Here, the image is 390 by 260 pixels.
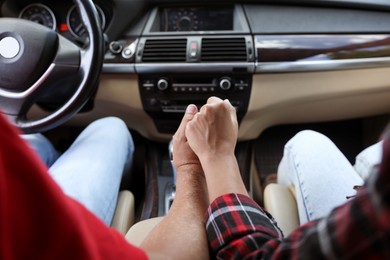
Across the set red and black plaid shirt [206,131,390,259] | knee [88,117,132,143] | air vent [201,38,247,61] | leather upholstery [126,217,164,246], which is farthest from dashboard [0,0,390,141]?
red and black plaid shirt [206,131,390,259]

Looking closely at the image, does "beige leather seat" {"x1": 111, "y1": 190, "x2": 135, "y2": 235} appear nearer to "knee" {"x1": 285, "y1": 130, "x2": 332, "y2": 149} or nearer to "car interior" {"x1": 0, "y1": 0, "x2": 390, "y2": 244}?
"car interior" {"x1": 0, "y1": 0, "x2": 390, "y2": 244}

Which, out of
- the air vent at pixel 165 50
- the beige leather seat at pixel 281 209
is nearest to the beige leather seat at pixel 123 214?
the beige leather seat at pixel 281 209

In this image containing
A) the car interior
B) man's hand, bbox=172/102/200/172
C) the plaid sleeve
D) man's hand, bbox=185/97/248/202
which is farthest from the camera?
the car interior

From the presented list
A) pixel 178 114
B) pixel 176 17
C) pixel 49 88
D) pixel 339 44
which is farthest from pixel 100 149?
pixel 339 44

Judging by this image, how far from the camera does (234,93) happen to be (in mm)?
1099

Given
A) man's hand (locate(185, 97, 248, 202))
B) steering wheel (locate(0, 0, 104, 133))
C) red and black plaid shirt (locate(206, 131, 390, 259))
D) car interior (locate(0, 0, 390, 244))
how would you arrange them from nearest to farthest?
red and black plaid shirt (locate(206, 131, 390, 259)) → man's hand (locate(185, 97, 248, 202)) → steering wheel (locate(0, 0, 104, 133)) → car interior (locate(0, 0, 390, 244))

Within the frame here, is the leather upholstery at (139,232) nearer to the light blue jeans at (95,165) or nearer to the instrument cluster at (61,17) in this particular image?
the light blue jeans at (95,165)

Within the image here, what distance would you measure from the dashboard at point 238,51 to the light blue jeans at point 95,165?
19 cm

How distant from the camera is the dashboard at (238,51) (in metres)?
1.03

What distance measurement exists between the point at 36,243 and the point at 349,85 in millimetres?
980

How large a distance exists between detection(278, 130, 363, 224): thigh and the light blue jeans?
352mm

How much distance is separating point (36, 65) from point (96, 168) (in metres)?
0.28

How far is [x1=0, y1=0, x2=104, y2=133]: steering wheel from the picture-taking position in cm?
83

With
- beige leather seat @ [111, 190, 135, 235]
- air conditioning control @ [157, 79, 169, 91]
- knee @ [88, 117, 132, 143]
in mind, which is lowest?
beige leather seat @ [111, 190, 135, 235]
